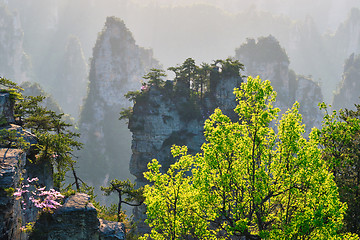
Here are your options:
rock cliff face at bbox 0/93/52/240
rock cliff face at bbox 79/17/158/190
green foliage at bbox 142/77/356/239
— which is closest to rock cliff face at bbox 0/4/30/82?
rock cliff face at bbox 79/17/158/190

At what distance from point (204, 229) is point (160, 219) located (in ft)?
6.86

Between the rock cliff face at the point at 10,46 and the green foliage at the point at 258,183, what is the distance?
120848 millimetres

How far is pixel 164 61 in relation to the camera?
597 ft

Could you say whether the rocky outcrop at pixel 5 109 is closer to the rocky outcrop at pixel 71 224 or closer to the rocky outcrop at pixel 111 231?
the rocky outcrop at pixel 71 224

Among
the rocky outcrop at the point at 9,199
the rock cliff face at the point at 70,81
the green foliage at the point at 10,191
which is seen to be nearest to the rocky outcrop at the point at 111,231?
the rocky outcrop at the point at 9,199

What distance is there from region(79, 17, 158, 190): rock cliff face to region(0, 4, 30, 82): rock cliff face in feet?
169

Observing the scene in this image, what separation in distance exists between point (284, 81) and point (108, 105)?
5124cm

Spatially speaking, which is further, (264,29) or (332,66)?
(264,29)

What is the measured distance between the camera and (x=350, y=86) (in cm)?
9275

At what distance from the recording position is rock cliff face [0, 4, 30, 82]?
362ft

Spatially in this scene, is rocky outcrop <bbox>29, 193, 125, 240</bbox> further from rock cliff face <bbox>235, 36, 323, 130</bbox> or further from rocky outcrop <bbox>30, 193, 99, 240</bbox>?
rock cliff face <bbox>235, 36, 323, 130</bbox>

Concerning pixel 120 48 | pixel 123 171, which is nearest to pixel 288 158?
pixel 123 171

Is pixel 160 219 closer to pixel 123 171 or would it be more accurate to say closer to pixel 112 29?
pixel 123 171

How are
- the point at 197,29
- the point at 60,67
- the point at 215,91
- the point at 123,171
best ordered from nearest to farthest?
the point at 215,91 < the point at 123,171 < the point at 60,67 < the point at 197,29
